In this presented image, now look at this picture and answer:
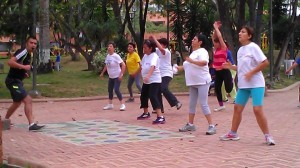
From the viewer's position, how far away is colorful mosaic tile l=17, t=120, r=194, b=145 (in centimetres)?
860

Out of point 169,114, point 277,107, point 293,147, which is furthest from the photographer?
point 277,107

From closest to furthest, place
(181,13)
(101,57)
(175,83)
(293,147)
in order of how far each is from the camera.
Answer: (293,147), (175,83), (101,57), (181,13)

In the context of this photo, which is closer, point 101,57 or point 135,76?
A: point 135,76

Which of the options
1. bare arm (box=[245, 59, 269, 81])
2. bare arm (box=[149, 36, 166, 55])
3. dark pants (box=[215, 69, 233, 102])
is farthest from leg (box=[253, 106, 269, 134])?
dark pants (box=[215, 69, 233, 102])

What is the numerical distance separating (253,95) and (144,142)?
1.79 meters

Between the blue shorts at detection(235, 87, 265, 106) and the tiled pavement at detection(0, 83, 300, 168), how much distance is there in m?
0.63

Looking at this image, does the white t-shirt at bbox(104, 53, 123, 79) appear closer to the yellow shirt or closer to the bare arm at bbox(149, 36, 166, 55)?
the yellow shirt

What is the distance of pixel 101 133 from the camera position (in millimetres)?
9312

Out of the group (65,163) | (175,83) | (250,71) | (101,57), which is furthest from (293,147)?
(101,57)

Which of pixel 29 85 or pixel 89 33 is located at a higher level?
pixel 89 33

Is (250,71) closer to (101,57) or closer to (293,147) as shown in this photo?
(293,147)

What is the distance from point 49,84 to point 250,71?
40.7 feet

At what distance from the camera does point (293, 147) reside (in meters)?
7.72

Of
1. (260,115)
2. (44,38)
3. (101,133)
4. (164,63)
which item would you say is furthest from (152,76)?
(44,38)
